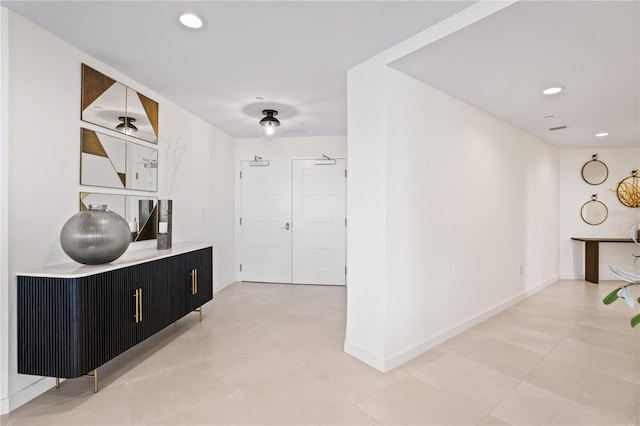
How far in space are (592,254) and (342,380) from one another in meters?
5.50

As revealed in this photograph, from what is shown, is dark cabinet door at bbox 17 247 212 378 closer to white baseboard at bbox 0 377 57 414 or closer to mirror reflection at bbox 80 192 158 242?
white baseboard at bbox 0 377 57 414

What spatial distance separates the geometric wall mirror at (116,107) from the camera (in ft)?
8.49

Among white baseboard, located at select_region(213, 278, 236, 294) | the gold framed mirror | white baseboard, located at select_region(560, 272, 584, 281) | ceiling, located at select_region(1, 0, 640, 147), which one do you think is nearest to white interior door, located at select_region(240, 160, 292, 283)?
white baseboard, located at select_region(213, 278, 236, 294)

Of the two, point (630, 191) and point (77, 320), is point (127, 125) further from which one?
point (630, 191)

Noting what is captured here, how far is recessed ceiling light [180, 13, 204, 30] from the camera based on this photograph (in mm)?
2043

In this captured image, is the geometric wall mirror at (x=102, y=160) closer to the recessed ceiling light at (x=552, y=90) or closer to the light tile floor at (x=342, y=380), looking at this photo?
the light tile floor at (x=342, y=380)

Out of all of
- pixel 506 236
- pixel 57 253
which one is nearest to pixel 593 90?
pixel 506 236

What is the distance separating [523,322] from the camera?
3.50 metres

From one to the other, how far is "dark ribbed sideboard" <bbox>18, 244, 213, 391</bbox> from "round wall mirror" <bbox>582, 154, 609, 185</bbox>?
696 centimetres

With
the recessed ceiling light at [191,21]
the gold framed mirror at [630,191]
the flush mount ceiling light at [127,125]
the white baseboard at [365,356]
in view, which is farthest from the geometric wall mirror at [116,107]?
the gold framed mirror at [630,191]

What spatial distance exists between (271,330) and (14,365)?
193 cm

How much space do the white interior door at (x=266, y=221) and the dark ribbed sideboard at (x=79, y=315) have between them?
287 cm

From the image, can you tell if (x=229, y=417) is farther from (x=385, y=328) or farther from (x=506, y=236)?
(x=506, y=236)

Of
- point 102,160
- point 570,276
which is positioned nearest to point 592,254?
point 570,276
